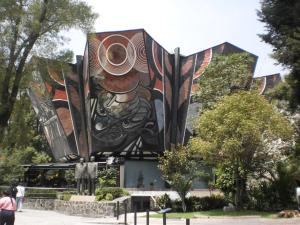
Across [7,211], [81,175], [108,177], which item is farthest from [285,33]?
[108,177]

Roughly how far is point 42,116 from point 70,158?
5.67m

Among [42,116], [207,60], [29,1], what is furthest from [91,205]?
[42,116]

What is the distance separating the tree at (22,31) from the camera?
1611 cm

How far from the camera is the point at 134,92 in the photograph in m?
45.4

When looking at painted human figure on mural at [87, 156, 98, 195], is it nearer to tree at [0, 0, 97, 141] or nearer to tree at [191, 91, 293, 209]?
tree at [191, 91, 293, 209]

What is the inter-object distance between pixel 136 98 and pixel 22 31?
2902 cm

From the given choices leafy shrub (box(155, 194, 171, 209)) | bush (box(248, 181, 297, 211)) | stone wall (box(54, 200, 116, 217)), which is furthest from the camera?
leafy shrub (box(155, 194, 171, 209))

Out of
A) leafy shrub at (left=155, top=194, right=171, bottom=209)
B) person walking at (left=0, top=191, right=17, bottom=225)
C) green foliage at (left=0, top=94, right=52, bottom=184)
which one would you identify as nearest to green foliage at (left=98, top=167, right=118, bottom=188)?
green foliage at (left=0, top=94, right=52, bottom=184)

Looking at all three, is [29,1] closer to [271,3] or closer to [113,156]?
[271,3]

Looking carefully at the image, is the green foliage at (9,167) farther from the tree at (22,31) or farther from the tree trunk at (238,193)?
the tree at (22,31)

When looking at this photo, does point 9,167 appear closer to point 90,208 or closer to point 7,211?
point 90,208

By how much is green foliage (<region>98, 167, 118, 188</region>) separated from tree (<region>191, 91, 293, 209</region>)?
1455cm

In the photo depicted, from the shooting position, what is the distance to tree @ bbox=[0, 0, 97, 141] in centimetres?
1611

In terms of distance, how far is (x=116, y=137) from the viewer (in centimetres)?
4612
